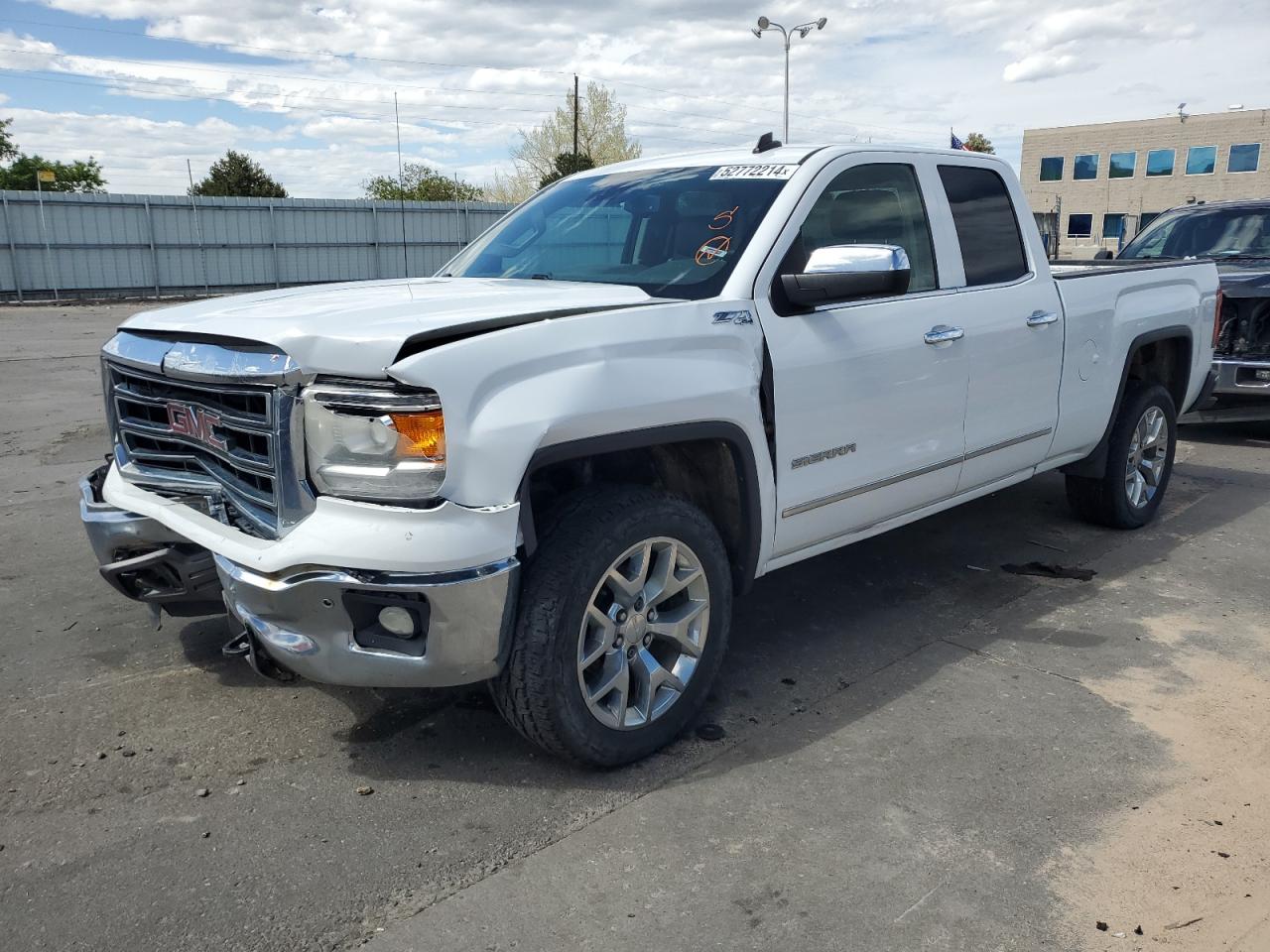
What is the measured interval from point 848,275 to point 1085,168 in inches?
2591

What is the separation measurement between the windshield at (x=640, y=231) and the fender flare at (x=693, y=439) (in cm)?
51

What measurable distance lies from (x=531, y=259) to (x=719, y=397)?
1.39 meters

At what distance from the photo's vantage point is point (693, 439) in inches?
131

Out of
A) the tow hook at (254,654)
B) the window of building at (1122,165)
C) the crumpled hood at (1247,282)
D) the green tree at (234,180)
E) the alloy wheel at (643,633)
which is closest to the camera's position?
the tow hook at (254,654)

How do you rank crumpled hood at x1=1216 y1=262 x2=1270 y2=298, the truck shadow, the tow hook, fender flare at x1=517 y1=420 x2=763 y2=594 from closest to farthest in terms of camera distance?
1. fender flare at x1=517 y1=420 x2=763 y2=594
2. the tow hook
3. the truck shadow
4. crumpled hood at x1=1216 y1=262 x2=1270 y2=298

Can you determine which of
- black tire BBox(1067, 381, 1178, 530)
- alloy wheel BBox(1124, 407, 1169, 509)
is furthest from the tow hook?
alloy wheel BBox(1124, 407, 1169, 509)

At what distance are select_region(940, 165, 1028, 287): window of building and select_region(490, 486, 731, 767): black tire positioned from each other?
6.70ft

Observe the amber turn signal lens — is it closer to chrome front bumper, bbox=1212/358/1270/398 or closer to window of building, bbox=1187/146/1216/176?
chrome front bumper, bbox=1212/358/1270/398

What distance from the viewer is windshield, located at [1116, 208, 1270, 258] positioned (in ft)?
30.0

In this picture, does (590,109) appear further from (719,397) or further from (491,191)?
(719,397)

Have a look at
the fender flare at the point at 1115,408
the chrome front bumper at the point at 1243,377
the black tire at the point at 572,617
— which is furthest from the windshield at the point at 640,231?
the chrome front bumper at the point at 1243,377

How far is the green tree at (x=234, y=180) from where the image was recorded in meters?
45.3

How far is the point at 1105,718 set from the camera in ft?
11.9

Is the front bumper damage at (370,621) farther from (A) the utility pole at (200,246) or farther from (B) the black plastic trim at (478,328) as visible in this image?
(A) the utility pole at (200,246)
